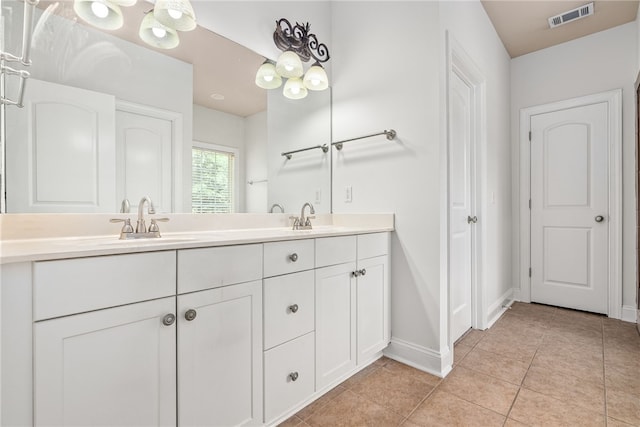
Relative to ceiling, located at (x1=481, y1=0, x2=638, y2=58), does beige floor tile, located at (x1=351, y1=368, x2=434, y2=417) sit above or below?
below

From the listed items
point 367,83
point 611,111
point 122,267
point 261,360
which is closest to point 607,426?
point 261,360

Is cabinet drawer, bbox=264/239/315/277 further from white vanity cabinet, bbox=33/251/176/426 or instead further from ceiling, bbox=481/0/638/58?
ceiling, bbox=481/0/638/58

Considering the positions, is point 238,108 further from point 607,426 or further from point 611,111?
point 611,111

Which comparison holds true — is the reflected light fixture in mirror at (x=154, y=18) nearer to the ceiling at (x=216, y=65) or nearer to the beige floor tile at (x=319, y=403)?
the ceiling at (x=216, y=65)

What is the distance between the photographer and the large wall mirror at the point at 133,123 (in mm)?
1149

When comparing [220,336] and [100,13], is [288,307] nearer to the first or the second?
[220,336]

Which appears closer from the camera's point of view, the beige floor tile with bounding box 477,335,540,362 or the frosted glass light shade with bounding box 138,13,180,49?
the frosted glass light shade with bounding box 138,13,180,49

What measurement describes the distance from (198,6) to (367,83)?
1122 millimetres

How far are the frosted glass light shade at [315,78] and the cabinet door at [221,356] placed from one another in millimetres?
1496

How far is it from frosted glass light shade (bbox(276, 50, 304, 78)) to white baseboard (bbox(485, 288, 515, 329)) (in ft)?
8.06

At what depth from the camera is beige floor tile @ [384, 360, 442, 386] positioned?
173 cm

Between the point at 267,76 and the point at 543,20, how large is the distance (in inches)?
100

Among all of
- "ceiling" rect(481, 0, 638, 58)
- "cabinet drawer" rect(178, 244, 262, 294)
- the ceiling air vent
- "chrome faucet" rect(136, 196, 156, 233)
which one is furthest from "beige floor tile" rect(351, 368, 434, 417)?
the ceiling air vent

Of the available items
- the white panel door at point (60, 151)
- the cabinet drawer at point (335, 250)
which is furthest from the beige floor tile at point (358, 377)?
the white panel door at point (60, 151)
